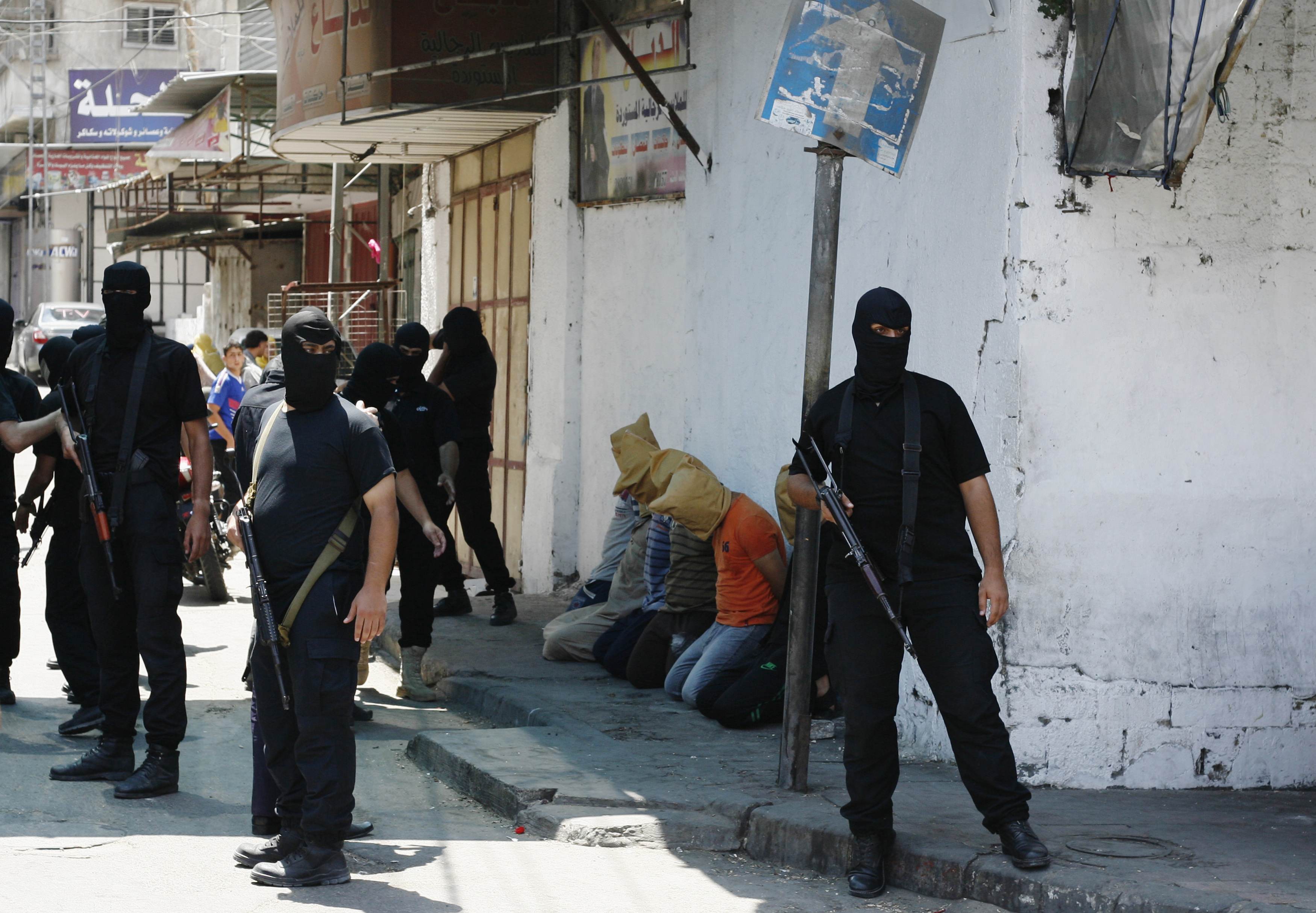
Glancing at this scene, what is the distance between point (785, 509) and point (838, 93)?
2.46m

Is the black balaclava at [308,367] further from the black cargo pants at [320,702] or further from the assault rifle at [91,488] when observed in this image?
the assault rifle at [91,488]

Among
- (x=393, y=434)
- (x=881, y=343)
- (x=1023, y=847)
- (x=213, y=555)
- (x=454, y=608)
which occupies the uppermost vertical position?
(x=881, y=343)

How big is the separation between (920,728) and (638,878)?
5.49 ft

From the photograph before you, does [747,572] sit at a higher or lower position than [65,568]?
higher

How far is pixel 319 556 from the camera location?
15.2 ft

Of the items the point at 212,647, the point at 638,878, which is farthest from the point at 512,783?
the point at 212,647

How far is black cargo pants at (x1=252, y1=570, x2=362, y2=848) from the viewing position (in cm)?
460

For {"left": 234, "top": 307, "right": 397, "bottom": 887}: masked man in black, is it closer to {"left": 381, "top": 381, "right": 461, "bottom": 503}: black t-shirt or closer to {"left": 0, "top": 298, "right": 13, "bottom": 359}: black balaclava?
{"left": 0, "top": 298, "right": 13, "bottom": 359}: black balaclava

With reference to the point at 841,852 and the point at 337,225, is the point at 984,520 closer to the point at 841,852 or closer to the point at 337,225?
the point at 841,852

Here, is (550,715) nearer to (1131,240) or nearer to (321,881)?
(321,881)

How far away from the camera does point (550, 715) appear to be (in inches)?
274

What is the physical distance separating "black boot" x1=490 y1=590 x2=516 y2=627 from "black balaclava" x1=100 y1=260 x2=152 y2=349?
12.8 feet

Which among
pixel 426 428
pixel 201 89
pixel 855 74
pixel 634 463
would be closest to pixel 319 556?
pixel 855 74

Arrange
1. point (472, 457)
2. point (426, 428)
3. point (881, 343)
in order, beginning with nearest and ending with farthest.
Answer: point (881, 343) < point (426, 428) < point (472, 457)
